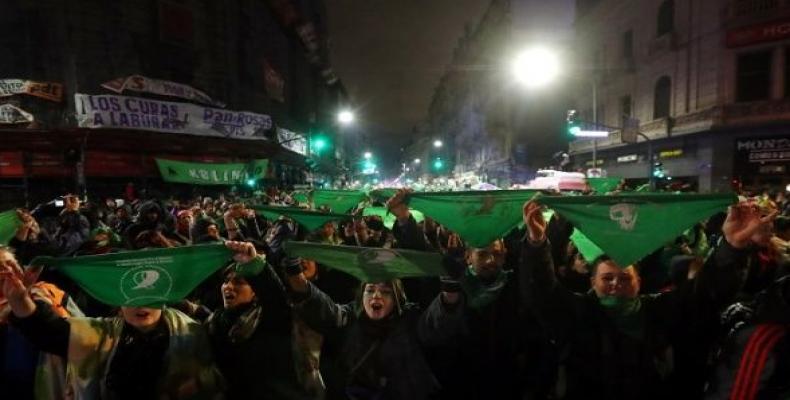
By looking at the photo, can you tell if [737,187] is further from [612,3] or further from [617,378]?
[617,378]

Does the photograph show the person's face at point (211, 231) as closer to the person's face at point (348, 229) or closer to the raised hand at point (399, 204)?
the person's face at point (348, 229)

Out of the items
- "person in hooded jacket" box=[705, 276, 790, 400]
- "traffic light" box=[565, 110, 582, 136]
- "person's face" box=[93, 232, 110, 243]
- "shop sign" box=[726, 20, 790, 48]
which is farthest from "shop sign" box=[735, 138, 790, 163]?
"person's face" box=[93, 232, 110, 243]

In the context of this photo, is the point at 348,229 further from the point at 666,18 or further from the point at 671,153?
the point at 666,18

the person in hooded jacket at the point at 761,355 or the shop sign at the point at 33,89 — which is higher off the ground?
the shop sign at the point at 33,89

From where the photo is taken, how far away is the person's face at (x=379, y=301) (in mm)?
3551

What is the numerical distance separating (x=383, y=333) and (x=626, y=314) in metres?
1.77

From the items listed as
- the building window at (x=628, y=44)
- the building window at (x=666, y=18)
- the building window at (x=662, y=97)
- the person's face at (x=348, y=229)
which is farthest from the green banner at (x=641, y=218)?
the building window at (x=628, y=44)

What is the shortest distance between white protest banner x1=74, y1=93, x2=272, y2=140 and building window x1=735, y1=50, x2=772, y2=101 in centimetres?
2403

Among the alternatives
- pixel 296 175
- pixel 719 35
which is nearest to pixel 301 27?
pixel 296 175

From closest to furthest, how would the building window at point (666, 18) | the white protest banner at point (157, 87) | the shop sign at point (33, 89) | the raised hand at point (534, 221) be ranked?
1. the raised hand at point (534, 221)
2. the shop sign at point (33, 89)
3. the white protest banner at point (157, 87)
4. the building window at point (666, 18)

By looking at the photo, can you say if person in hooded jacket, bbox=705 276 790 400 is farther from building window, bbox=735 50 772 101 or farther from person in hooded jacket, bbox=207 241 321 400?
building window, bbox=735 50 772 101

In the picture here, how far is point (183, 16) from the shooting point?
2272 centimetres

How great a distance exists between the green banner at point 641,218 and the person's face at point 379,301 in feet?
4.39

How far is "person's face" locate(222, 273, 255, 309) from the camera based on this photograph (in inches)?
139
